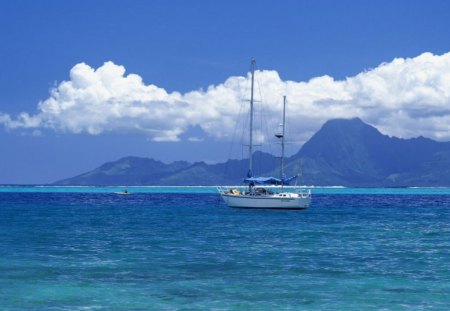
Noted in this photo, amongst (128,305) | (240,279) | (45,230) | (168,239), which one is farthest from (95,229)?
(128,305)

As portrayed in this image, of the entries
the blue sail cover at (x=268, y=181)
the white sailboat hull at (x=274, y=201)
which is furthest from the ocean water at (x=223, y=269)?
the blue sail cover at (x=268, y=181)

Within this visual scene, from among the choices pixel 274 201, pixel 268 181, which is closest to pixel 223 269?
pixel 274 201

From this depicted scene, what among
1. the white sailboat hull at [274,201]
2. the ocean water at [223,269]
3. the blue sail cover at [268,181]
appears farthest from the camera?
the blue sail cover at [268,181]

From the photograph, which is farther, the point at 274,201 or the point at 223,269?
the point at 274,201

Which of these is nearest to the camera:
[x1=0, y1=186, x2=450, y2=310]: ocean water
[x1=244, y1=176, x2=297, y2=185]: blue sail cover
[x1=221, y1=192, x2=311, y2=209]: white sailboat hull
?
[x1=0, y1=186, x2=450, y2=310]: ocean water

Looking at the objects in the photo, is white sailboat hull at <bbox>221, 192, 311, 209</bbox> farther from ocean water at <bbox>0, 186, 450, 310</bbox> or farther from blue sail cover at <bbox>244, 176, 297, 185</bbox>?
ocean water at <bbox>0, 186, 450, 310</bbox>

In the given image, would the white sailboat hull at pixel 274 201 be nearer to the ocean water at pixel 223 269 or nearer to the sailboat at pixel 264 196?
the sailboat at pixel 264 196

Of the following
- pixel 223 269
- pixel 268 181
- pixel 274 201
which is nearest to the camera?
pixel 223 269

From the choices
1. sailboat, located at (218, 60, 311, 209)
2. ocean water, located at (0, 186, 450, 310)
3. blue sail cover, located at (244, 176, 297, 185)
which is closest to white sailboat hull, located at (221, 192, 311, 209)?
sailboat, located at (218, 60, 311, 209)

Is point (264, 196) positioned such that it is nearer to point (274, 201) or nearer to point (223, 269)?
point (274, 201)

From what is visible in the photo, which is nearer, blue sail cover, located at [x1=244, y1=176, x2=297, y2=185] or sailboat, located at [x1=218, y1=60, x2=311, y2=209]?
sailboat, located at [x1=218, y1=60, x2=311, y2=209]

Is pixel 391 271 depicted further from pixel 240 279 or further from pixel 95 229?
pixel 95 229

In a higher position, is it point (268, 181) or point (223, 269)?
point (268, 181)

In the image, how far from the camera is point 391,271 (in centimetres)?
3412
